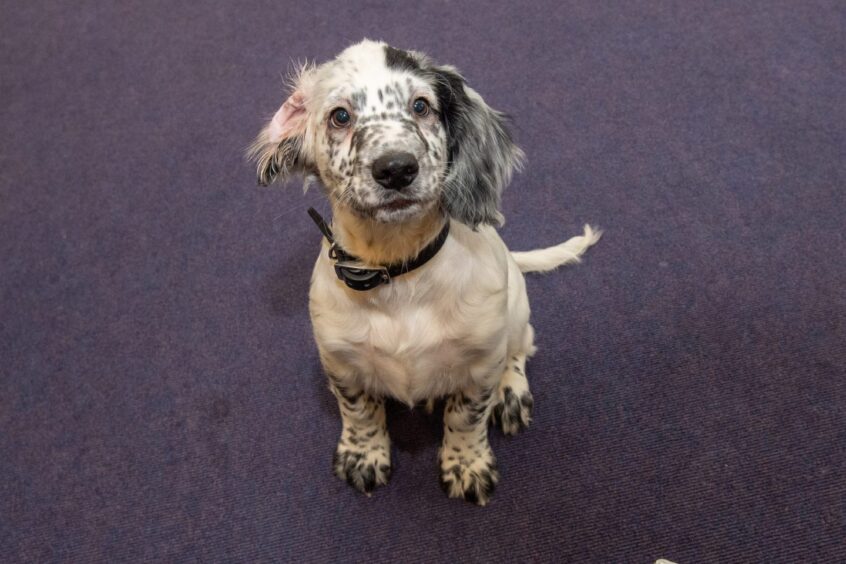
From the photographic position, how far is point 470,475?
181cm

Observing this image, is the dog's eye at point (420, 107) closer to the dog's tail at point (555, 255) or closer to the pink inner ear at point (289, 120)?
the pink inner ear at point (289, 120)

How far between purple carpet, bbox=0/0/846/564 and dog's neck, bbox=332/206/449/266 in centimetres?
73

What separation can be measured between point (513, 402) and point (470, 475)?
24 cm

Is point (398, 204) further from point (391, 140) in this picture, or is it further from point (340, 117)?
point (340, 117)

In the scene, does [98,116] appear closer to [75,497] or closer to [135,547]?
[75,497]

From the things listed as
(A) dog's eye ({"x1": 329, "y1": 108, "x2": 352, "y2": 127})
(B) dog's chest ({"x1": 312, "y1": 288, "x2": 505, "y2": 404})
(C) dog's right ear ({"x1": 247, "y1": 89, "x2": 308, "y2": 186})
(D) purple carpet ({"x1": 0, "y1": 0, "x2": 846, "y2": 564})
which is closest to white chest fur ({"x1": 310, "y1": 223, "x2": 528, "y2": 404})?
(B) dog's chest ({"x1": 312, "y1": 288, "x2": 505, "y2": 404})

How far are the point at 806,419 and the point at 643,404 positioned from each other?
1.42 ft

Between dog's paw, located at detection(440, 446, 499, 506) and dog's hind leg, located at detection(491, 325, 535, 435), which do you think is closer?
dog's paw, located at detection(440, 446, 499, 506)

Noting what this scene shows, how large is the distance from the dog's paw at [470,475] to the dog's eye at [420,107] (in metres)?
0.91

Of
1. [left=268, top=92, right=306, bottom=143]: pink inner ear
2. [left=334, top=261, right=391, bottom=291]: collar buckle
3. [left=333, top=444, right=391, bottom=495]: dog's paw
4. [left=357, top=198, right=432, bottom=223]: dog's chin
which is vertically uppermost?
[left=268, top=92, right=306, bottom=143]: pink inner ear

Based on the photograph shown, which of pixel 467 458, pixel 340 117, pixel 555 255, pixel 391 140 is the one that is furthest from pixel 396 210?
pixel 555 255

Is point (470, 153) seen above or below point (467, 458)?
above

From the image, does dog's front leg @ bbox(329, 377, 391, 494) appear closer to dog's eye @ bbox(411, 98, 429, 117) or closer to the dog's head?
the dog's head

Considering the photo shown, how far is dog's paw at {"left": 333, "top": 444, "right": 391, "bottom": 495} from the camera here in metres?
1.85
